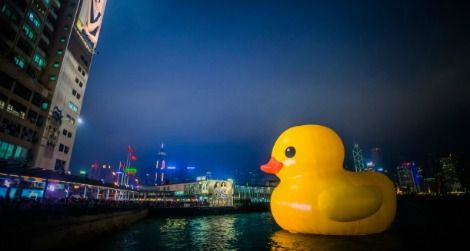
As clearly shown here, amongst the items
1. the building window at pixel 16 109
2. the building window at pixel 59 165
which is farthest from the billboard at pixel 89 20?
the building window at pixel 59 165

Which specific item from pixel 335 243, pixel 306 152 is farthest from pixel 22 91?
pixel 335 243

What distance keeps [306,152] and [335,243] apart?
439 centimetres

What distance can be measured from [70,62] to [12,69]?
17.4 m

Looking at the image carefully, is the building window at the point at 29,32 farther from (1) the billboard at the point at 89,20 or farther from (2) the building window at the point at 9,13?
(1) the billboard at the point at 89,20

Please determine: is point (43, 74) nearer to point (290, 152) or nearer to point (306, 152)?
point (290, 152)

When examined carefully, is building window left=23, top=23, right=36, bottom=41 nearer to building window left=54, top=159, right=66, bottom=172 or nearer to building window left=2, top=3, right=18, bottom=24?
building window left=2, top=3, right=18, bottom=24

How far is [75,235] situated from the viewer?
1320cm

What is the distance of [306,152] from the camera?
13.5 metres

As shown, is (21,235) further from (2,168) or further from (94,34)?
(94,34)

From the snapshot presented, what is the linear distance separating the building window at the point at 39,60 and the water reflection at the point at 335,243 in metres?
51.8

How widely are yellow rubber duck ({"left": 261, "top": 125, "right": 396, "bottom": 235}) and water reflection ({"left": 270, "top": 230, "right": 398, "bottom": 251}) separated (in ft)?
1.27

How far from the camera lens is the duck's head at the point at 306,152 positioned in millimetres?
13383

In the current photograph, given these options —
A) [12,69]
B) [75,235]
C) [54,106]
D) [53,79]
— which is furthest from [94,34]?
[75,235]

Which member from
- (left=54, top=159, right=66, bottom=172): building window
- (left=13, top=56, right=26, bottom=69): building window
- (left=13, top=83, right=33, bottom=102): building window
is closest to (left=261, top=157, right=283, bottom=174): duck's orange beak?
(left=13, top=83, right=33, bottom=102): building window
